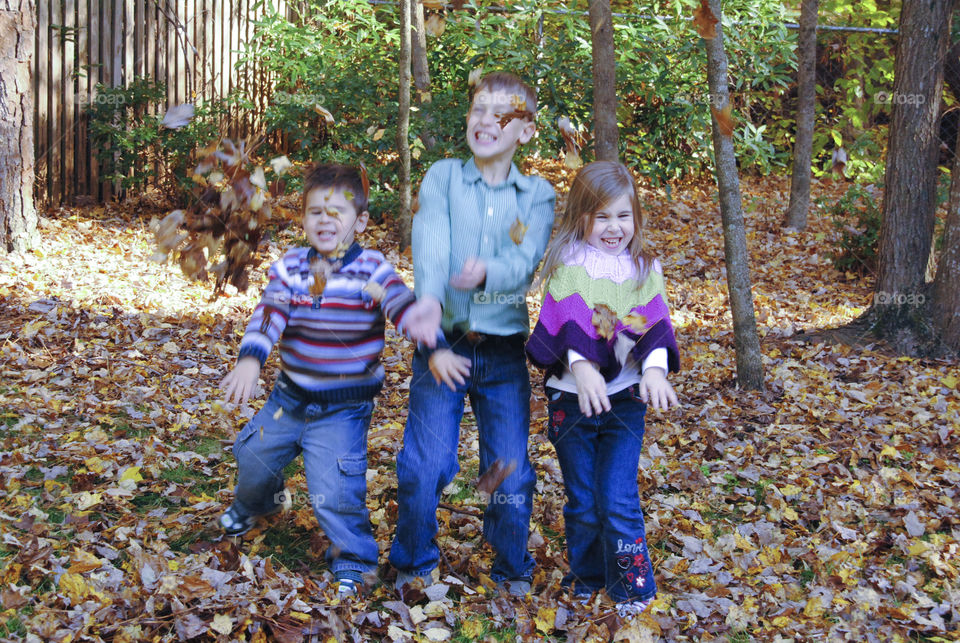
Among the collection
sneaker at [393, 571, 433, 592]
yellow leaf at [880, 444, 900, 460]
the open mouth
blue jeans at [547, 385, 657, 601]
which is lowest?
sneaker at [393, 571, 433, 592]

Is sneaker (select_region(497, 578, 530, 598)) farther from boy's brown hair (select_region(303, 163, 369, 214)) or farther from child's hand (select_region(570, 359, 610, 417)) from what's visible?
boy's brown hair (select_region(303, 163, 369, 214))

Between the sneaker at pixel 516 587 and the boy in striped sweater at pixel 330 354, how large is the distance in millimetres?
476

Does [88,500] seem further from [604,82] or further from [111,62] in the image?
[111,62]

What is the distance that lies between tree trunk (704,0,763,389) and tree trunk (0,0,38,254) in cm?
525

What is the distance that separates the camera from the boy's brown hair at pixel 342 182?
3.01 meters

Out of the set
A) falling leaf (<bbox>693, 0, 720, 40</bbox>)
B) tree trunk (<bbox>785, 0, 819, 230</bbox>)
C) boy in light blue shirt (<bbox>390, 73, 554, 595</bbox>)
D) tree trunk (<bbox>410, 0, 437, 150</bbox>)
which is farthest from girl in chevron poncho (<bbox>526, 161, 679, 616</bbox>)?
tree trunk (<bbox>785, 0, 819, 230</bbox>)

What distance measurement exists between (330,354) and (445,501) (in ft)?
4.07

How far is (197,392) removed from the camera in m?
4.94

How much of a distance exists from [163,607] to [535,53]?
689 centimetres

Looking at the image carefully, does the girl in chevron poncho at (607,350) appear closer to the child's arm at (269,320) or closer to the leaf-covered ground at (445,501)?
the leaf-covered ground at (445,501)

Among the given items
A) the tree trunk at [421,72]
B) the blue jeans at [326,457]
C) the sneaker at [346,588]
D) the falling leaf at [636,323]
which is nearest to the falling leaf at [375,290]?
the blue jeans at [326,457]

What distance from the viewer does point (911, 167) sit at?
5.98m

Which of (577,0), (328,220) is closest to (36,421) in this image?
(328,220)

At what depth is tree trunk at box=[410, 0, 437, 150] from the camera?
329 inches
